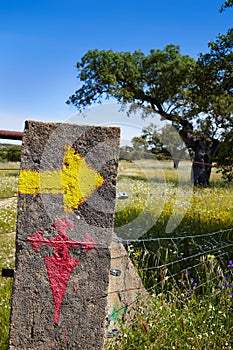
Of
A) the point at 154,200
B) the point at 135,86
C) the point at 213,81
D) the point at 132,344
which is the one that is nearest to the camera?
the point at 132,344

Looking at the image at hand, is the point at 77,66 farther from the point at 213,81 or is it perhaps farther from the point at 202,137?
the point at 213,81

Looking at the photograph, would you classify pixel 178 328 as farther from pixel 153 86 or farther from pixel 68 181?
pixel 153 86

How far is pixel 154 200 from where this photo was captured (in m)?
8.74

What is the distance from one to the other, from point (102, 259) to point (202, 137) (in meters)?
17.5

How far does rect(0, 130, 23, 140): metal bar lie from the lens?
1.84 m

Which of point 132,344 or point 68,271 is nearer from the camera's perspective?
point 68,271

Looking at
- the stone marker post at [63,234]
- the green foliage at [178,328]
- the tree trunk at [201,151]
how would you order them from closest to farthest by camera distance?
the stone marker post at [63,234] → the green foliage at [178,328] → the tree trunk at [201,151]

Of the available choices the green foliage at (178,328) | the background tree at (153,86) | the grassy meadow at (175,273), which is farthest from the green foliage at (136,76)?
the green foliage at (178,328)

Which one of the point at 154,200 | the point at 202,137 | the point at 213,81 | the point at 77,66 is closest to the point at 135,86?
the point at 77,66

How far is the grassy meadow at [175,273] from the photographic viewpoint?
2.54 m

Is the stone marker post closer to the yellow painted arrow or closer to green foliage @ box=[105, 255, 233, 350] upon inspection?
the yellow painted arrow

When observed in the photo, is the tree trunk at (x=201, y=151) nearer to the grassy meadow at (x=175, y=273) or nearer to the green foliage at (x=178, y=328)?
the grassy meadow at (x=175, y=273)

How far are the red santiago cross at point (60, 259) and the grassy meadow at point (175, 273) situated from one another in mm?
402

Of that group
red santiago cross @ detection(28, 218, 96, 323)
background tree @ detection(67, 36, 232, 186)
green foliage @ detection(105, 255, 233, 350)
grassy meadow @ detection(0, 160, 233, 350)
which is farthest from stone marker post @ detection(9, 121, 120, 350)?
background tree @ detection(67, 36, 232, 186)
